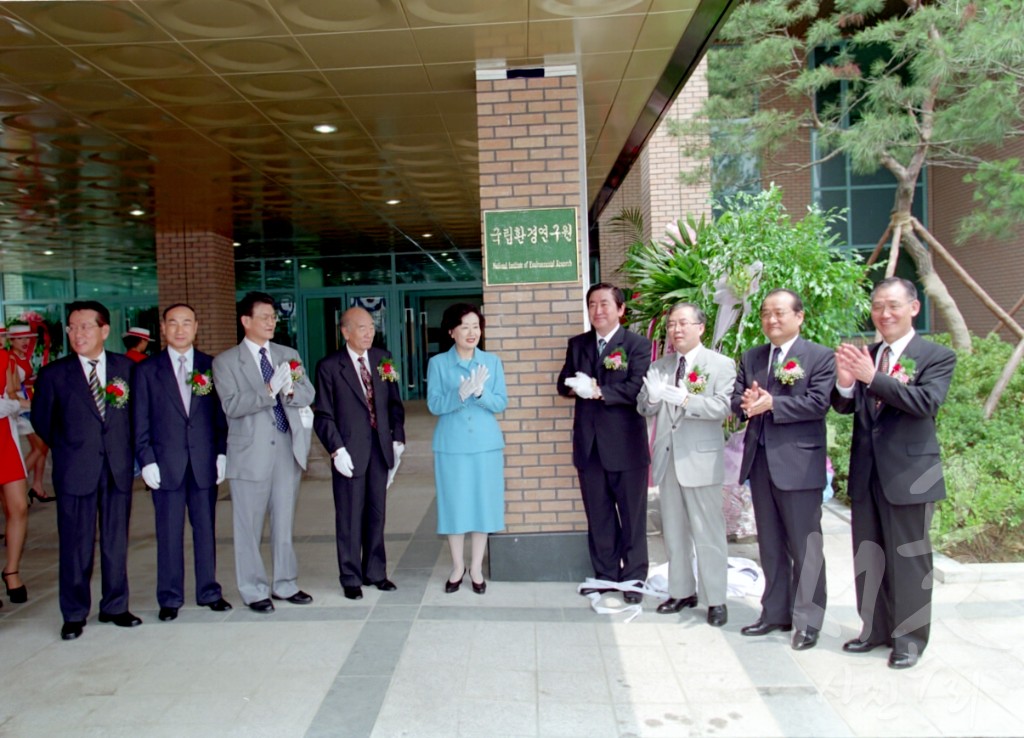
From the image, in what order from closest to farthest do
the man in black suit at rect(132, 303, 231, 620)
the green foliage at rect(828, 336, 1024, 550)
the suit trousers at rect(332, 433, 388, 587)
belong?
the man in black suit at rect(132, 303, 231, 620) < the suit trousers at rect(332, 433, 388, 587) < the green foliage at rect(828, 336, 1024, 550)

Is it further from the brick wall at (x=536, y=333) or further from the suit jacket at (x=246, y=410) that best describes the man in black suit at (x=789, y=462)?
the suit jacket at (x=246, y=410)

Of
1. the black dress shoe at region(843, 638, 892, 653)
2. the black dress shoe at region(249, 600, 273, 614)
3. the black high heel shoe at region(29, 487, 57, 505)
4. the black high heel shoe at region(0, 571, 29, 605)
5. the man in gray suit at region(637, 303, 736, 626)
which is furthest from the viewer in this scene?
the black high heel shoe at region(29, 487, 57, 505)

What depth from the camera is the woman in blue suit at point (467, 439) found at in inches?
199

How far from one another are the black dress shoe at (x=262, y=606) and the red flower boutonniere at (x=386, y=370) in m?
1.54

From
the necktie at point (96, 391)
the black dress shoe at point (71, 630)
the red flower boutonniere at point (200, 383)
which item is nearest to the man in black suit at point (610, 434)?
the red flower boutonniere at point (200, 383)

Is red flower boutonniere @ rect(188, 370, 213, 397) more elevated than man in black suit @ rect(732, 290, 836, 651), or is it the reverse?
red flower boutonniere @ rect(188, 370, 213, 397)

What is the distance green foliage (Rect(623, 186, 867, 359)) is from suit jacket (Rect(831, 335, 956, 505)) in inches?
73.9

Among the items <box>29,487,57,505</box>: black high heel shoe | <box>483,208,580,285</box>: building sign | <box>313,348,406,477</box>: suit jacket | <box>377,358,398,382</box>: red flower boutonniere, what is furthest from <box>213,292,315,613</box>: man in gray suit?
<box>29,487,57,505</box>: black high heel shoe

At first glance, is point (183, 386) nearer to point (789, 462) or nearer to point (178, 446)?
point (178, 446)

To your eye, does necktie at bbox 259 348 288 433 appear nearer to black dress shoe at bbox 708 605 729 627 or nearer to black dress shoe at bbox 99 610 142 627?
black dress shoe at bbox 99 610 142 627

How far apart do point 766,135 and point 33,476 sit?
10143mm

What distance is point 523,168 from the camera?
17.7ft

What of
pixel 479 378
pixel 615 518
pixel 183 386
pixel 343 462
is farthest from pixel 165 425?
pixel 615 518

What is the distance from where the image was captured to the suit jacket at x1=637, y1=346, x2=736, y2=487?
443 centimetres
